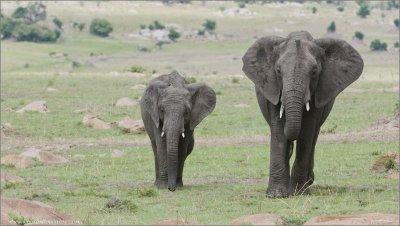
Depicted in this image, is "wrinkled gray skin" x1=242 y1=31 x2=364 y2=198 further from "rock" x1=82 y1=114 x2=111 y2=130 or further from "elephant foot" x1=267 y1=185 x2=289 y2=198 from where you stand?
"rock" x1=82 y1=114 x2=111 y2=130

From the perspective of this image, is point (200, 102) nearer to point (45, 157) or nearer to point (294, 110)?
point (294, 110)

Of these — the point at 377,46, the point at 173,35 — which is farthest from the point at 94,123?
the point at 173,35

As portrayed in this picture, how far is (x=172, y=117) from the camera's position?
728 inches

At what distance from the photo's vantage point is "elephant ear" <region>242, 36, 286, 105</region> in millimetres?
16109

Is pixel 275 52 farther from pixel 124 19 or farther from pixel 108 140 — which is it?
pixel 124 19

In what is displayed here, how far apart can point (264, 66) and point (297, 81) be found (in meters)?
1.41

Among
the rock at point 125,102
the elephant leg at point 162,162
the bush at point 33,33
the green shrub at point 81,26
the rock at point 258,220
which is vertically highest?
the rock at point 258,220

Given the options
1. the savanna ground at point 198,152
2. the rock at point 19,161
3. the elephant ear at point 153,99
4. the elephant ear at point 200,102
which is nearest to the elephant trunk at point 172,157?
the savanna ground at point 198,152

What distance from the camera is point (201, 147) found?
2744 centimetres

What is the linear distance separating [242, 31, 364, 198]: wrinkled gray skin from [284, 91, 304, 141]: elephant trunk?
2.9 inches

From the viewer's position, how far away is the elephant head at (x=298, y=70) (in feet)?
50.0

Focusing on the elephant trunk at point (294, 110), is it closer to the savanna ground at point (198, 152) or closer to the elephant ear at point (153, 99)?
the savanna ground at point (198, 152)

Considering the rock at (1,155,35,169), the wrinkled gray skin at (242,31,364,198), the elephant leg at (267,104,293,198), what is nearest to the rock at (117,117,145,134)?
the rock at (1,155,35,169)

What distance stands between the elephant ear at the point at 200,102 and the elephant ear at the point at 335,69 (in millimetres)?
3571
